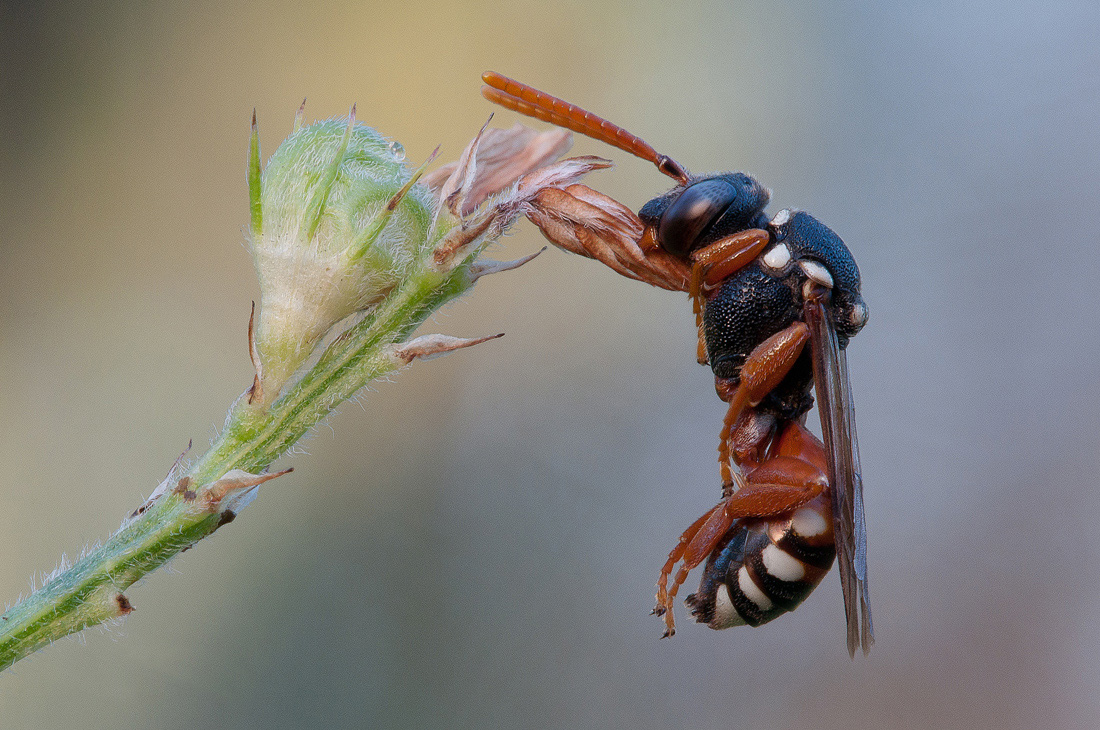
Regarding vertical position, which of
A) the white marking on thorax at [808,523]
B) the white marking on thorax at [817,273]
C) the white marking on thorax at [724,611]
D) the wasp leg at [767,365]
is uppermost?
the white marking on thorax at [817,273]

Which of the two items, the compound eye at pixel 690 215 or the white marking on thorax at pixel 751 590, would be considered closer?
the compound eye at pixel 690 215

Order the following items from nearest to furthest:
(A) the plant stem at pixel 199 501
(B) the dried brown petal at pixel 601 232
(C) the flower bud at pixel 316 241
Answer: (A) the plant stem at pixel 199 501 → (C) the flower bud at pixel 316 241 → (B) the dried brown petal at pixel 601 232

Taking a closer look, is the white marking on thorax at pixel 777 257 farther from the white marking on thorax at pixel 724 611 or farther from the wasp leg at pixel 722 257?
the white marking on thorax at pixel 724 611

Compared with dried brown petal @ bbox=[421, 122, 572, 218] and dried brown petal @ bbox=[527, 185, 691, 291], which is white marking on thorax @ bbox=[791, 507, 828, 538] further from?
dried brown petal @ bbox=[421, 122, 572, 218]

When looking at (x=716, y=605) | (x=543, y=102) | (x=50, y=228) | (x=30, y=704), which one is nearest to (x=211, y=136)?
(x=50, y=228)

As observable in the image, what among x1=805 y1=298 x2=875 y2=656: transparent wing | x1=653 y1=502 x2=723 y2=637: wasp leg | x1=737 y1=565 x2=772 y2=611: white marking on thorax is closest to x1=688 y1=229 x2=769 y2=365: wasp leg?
x1=805 y1=298 x2=875 y2=656: transparent wing

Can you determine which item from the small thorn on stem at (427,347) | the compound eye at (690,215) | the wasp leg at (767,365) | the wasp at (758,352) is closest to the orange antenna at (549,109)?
the wasp at (758,352)
